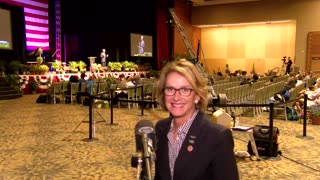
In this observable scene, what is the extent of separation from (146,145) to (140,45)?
2181 cm

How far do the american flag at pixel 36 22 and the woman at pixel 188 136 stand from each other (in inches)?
797

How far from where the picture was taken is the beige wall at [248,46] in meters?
24.7

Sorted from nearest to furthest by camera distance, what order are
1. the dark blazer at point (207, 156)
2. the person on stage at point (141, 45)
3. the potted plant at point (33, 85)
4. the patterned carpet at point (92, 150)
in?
the dark blazer at point (207, 156)
the patterned carpet at point (92, 150)
the potted plant at point (33, 85)
the person on stage at point (141, 45)

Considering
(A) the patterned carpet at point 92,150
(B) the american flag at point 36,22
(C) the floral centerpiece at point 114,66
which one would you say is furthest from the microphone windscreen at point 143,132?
(B) the american flag at point 36,22

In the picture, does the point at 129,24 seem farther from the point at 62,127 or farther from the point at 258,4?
the point at 62,127

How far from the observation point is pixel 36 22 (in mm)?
21203

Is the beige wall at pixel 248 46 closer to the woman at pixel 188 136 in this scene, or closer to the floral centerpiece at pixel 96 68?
the floral centerpiece at pixel 96 68

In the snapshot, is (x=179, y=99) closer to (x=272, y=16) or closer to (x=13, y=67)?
(x=13, y=67)

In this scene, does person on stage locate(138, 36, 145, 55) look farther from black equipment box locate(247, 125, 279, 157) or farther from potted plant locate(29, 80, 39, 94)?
black equipment box locate(247, 125, 279, 157)

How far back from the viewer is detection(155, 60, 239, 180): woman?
4.37 feet

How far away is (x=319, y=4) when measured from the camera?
21.7 meters

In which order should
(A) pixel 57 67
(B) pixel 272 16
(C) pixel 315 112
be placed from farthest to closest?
(B) pixel 272 16 < (A) pixel 57 67 < (C) pixel 315 112

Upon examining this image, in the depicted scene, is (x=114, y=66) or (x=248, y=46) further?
(x=248, y=46)

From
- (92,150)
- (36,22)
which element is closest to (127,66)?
(36,22)
